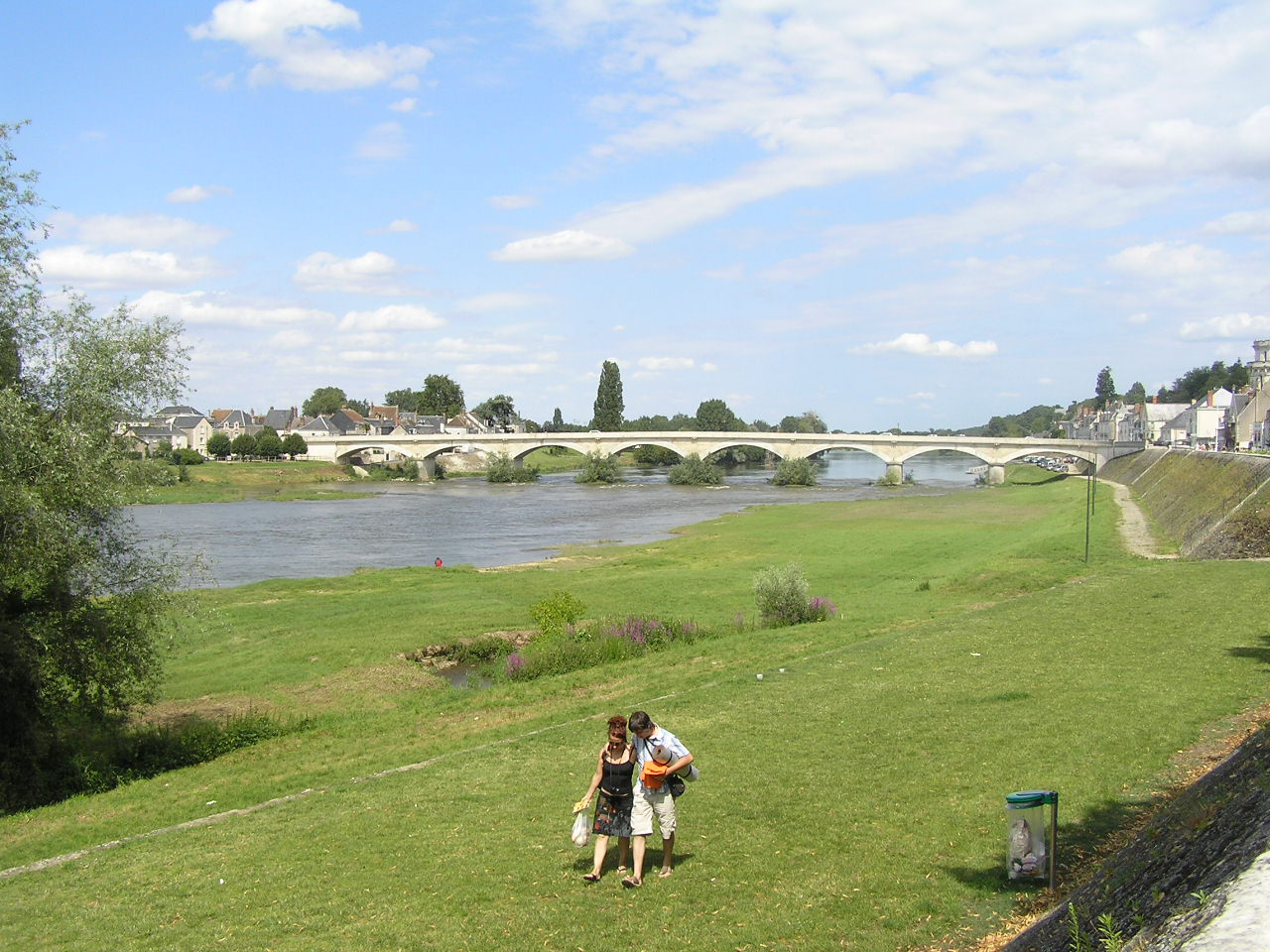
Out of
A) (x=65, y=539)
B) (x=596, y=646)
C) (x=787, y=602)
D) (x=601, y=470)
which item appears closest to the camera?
(x=65, y=539)

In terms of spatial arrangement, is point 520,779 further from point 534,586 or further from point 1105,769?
point 534,586

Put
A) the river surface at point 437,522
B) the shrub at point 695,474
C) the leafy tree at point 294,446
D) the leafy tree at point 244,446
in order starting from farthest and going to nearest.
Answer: the leafy tree at point 294,446 < the leafy tree at point 244,446 < the shrub at point 695,474 < the river surface at point 437,522

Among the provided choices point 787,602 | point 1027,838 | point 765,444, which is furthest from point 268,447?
point 1027,838

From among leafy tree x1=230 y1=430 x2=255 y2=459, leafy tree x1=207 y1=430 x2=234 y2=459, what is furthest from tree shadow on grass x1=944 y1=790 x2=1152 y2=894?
leafy tree x1=207 y1=430 x2=234 y2=459

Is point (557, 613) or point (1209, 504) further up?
point (1209, 504)

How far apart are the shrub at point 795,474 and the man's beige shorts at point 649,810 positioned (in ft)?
358

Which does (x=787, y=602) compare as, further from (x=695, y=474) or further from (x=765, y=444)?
(x=765, y=444)

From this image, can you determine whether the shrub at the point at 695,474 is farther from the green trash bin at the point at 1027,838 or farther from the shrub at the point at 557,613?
the green trash bin at the point at 1027,838

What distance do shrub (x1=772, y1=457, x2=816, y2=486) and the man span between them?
109m

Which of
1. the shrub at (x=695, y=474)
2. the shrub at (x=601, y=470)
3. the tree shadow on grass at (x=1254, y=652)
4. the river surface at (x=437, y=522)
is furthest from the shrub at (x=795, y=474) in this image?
the tree shadow on grass at (x=1254, y=652)

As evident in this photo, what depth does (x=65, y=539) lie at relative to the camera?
18.1 m

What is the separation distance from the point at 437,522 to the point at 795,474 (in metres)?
53.0

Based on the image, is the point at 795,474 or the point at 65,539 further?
the point at 795,474

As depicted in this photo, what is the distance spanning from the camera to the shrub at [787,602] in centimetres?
3081
